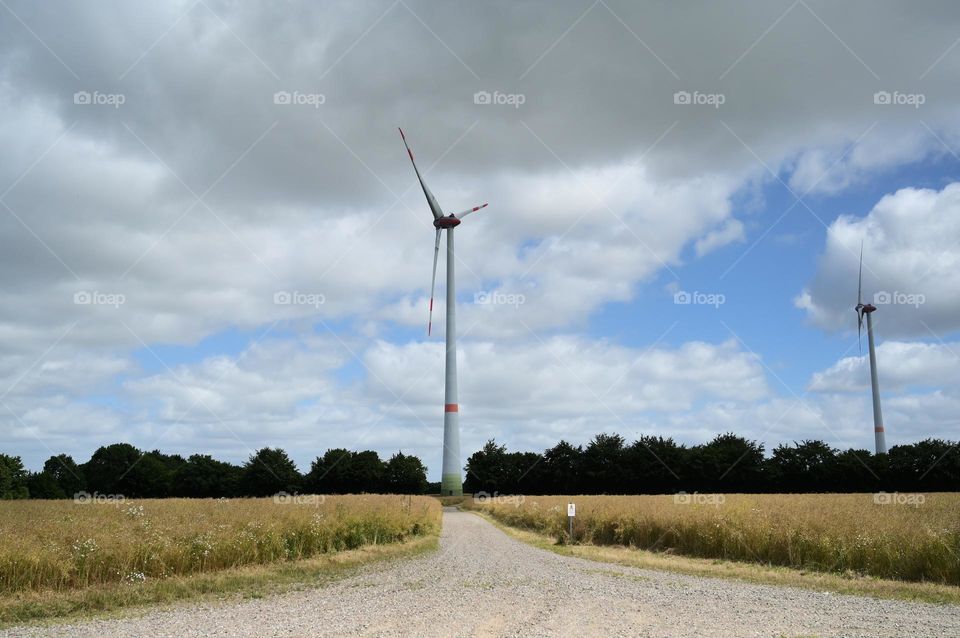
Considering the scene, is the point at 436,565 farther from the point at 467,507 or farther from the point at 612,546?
the point at 467,507

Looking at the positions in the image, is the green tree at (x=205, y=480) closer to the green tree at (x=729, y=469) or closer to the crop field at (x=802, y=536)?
the green tree at (x=729, y=469)

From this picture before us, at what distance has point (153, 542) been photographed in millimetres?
17016

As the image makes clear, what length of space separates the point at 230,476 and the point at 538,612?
309ft

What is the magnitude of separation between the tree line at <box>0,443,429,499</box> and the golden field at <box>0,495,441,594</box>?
70174 millimetres

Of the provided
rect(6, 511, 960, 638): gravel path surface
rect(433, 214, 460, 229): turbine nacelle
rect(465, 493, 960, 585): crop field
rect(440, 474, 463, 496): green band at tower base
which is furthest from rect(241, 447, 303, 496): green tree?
rect(6, 511, 960, 638): gravel path surface

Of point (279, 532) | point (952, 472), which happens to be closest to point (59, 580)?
point (279, 532)

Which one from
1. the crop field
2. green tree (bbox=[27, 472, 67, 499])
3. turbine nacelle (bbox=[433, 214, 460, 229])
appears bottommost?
green tree (bbox=[27, 472, 67, 499])

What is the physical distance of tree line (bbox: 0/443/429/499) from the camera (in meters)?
95.6

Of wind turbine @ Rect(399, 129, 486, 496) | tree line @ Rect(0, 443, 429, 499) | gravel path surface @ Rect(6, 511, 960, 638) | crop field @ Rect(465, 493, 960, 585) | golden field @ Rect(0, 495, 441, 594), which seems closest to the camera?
gravel path surface @ Rect(6, 511, 960, 638)

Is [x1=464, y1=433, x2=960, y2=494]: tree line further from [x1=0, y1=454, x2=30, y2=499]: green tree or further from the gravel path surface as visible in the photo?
the gravel path surface

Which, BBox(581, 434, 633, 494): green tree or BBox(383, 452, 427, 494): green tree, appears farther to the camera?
BBox(383, 452, 427, 494): green tree

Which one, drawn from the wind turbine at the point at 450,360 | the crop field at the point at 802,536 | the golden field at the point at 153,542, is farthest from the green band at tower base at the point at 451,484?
the golden field at the point at 153,542

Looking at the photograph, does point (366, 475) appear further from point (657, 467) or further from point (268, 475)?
point (657, 467)

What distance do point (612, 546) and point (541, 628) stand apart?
1809cm
